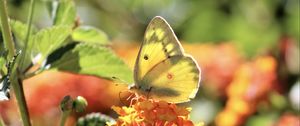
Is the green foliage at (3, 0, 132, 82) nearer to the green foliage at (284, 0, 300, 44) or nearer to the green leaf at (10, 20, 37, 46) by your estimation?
the green leaf at (10, 20, 37, 46)

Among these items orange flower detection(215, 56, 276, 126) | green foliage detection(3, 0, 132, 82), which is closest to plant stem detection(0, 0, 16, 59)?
green foliage detection(3, 0, 132, 82)

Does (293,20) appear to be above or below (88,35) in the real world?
above

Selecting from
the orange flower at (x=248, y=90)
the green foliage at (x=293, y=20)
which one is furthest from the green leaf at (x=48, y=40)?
the green foliage at (x=293, y=20)

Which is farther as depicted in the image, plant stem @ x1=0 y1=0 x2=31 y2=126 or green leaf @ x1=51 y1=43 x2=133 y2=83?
green leaf @ x1=51 y1=43 x2=133 y2=83

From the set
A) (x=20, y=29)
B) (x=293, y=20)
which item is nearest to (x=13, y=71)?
(x=20, y=29)

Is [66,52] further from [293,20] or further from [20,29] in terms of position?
[293,20]

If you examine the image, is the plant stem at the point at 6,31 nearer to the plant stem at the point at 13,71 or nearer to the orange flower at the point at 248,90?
the plant stem at the point at 13,71

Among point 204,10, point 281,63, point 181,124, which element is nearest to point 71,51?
point 181,124
